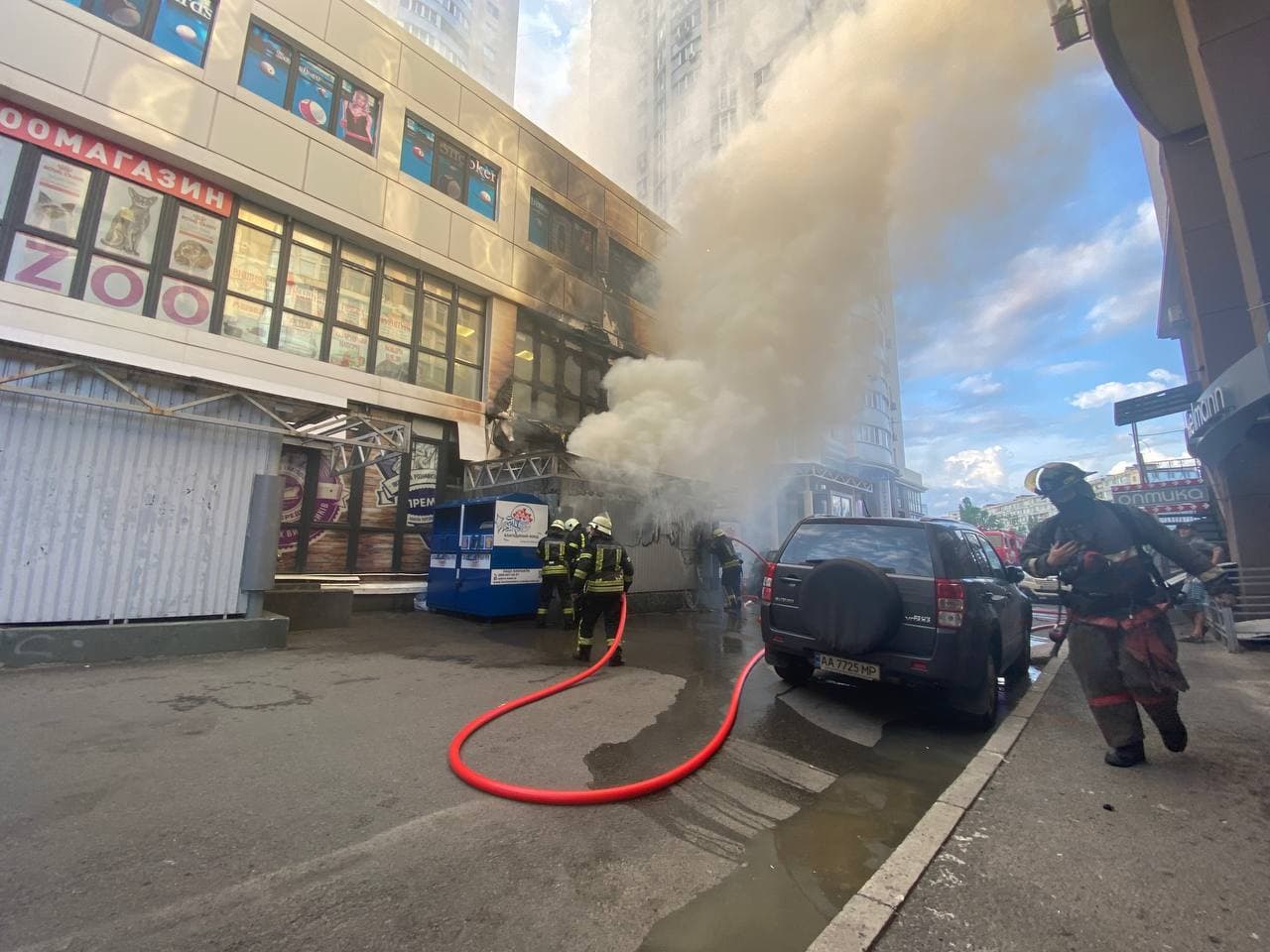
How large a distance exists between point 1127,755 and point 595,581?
15.1 feet

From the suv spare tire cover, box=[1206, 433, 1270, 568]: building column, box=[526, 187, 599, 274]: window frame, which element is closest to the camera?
the suv spare tire cover

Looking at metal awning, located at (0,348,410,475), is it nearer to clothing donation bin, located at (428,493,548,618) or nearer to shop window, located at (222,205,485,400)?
clothing donation bin, located at (428,493,548,618)

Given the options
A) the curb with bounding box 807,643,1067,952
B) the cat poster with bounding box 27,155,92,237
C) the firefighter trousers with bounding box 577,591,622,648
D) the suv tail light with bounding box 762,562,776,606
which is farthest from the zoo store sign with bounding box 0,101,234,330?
the curb with bounding box 807,643,1067,952

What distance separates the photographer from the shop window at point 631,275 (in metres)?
17.0

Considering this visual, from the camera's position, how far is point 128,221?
881cm

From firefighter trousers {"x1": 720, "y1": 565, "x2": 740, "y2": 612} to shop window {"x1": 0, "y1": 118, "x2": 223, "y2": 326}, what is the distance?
412 inches

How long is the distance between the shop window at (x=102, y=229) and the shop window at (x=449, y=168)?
4.10m

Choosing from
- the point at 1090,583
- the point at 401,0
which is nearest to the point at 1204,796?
the point at 1090,583

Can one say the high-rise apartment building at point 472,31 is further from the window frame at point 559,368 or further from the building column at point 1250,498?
the building column at point 1250,498

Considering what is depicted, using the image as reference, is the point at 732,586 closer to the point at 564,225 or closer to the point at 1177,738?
the point at 1177,738

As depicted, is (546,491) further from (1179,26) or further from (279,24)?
(1179,26)

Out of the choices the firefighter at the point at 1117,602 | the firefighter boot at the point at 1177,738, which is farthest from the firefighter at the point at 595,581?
the firefighter boot at the point at 1177,738

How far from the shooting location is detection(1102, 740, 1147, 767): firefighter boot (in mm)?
3396

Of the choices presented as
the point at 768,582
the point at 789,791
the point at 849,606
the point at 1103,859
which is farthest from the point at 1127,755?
the point at 768,582
